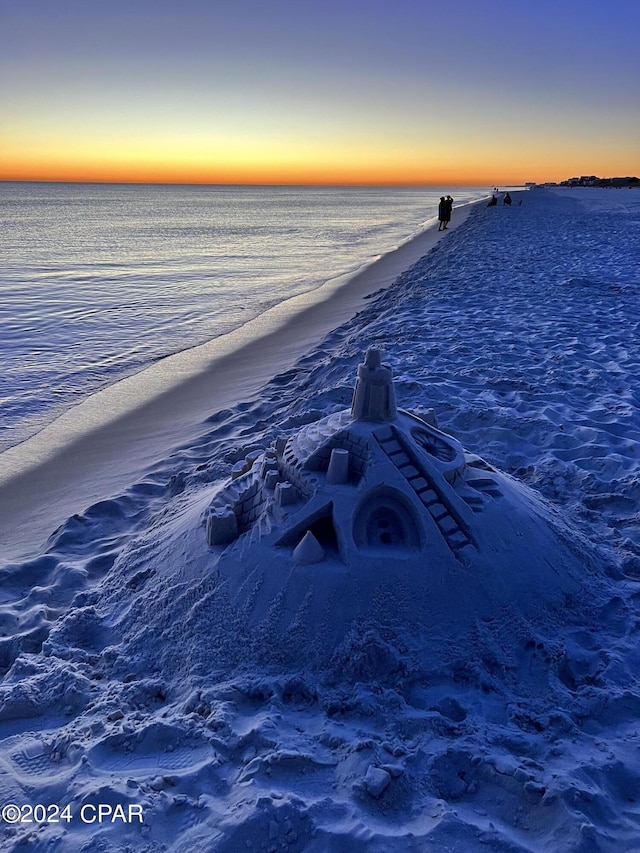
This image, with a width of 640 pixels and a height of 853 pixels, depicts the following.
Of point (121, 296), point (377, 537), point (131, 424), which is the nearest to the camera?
point (377, 537)

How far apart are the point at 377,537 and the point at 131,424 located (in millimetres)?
4877

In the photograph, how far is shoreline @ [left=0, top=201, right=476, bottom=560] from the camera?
5.31m

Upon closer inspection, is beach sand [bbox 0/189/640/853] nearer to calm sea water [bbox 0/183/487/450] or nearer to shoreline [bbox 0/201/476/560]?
shoreline [bbox 0/201/476/560]

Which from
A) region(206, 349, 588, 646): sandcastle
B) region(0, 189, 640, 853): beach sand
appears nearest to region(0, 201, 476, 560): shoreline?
region(0, 189, 640, 853): beach sand

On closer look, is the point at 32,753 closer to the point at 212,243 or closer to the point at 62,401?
the point at 62,401

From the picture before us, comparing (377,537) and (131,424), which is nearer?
(377,537)

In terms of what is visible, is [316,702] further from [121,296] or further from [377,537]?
[121,296]

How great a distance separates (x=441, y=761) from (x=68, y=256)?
86.1 feet

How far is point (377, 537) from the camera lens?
2.98m

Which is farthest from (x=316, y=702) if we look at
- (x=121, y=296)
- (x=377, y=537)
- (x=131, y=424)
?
(x=121, y=296)

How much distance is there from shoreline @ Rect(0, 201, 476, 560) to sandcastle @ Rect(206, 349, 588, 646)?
2401mm

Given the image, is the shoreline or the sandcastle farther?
the shoreline

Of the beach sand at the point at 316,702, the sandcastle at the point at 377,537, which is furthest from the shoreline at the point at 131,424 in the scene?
the sandcastle at the point at 377,537

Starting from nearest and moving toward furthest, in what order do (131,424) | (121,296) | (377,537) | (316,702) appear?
(316,702), (377,537), (131,424), (121,296)
